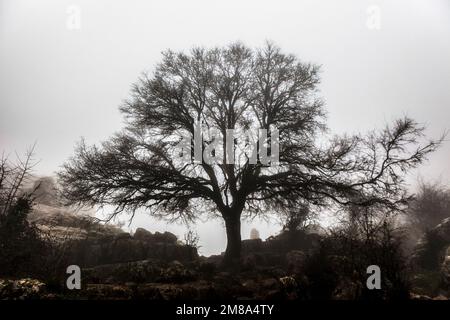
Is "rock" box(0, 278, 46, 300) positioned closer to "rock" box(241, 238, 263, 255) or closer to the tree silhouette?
the tree silhouette

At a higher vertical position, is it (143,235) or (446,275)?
(143,235)

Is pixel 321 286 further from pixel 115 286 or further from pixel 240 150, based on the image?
pixel 240 150

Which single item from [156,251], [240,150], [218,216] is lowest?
[156,251]

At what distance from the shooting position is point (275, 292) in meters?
9.07

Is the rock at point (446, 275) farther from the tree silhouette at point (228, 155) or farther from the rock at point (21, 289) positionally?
the rock at point (21, 289)

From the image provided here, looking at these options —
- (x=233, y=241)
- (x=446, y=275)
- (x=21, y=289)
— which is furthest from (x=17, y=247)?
(x=446, y=275)

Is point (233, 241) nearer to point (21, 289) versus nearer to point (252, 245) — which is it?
point (252, 245)

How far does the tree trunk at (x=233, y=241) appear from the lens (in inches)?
619

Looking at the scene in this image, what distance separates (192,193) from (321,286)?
8.04 m

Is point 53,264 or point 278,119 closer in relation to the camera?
point 53,264

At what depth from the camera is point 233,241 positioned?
1606cm

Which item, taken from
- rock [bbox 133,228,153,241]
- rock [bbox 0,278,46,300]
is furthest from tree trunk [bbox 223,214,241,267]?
rock [bbox 133,228,153,241]

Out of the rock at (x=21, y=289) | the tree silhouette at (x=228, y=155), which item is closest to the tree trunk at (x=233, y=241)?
the tree silhouette at (x=228, y=155)
